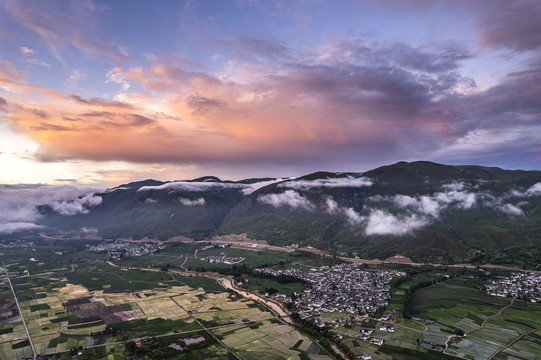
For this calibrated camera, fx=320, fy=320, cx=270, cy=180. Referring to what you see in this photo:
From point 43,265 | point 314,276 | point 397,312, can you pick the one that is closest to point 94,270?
point 43,265

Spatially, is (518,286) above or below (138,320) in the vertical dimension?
above

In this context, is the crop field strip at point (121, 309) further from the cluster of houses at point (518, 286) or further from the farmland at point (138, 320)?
the cluster of houses at point (518, 286)

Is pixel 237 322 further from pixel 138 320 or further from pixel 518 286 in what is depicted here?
pixel 518 286

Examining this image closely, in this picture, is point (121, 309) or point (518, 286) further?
point (518, 286)

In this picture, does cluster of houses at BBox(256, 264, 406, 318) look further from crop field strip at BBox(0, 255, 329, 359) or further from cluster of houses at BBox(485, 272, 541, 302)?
cluster of houses at BBox(485, 272, 541, 302)

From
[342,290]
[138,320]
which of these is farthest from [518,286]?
[138,320]

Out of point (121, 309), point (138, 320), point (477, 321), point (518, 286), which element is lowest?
point (121, 309)
